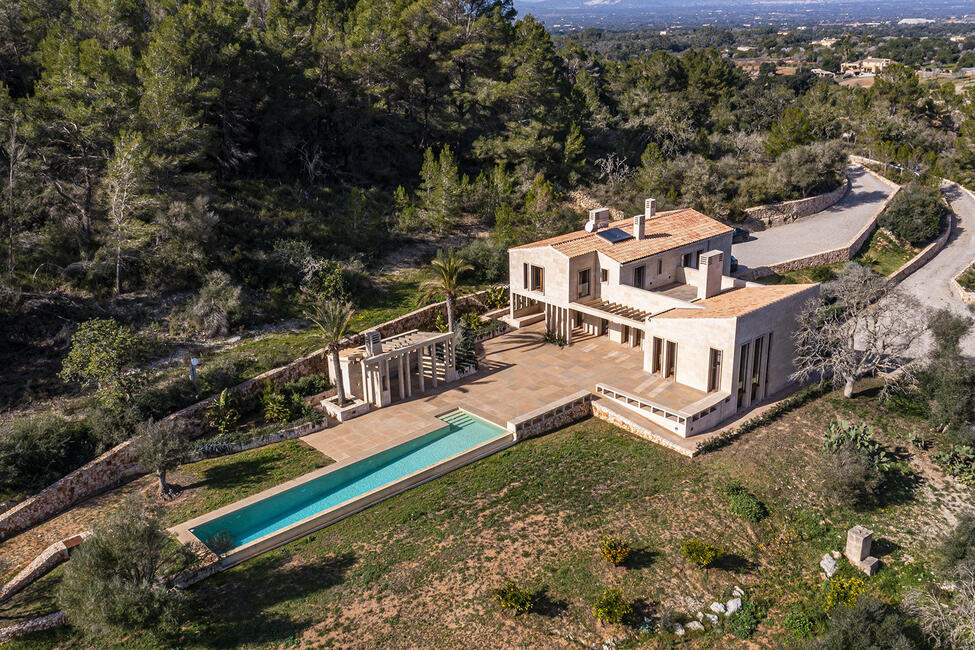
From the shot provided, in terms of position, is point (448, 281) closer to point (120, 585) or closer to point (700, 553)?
point (700, 553)

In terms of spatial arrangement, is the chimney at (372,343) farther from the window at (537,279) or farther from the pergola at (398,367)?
the window at (537,279)

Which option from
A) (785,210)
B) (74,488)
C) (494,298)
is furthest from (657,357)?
(785,210)

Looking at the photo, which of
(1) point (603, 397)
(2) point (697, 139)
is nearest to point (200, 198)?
(1) point (603, 397)

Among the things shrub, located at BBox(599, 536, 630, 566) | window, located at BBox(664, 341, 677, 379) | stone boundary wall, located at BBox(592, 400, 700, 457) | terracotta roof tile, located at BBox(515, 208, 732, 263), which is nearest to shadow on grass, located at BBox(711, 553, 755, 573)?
shrub, located at BBox(599, 536, 630, 566)

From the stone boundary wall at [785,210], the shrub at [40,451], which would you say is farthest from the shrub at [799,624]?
the stone boundary wall at [785,210]

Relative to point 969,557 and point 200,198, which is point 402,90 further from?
point 969,557
